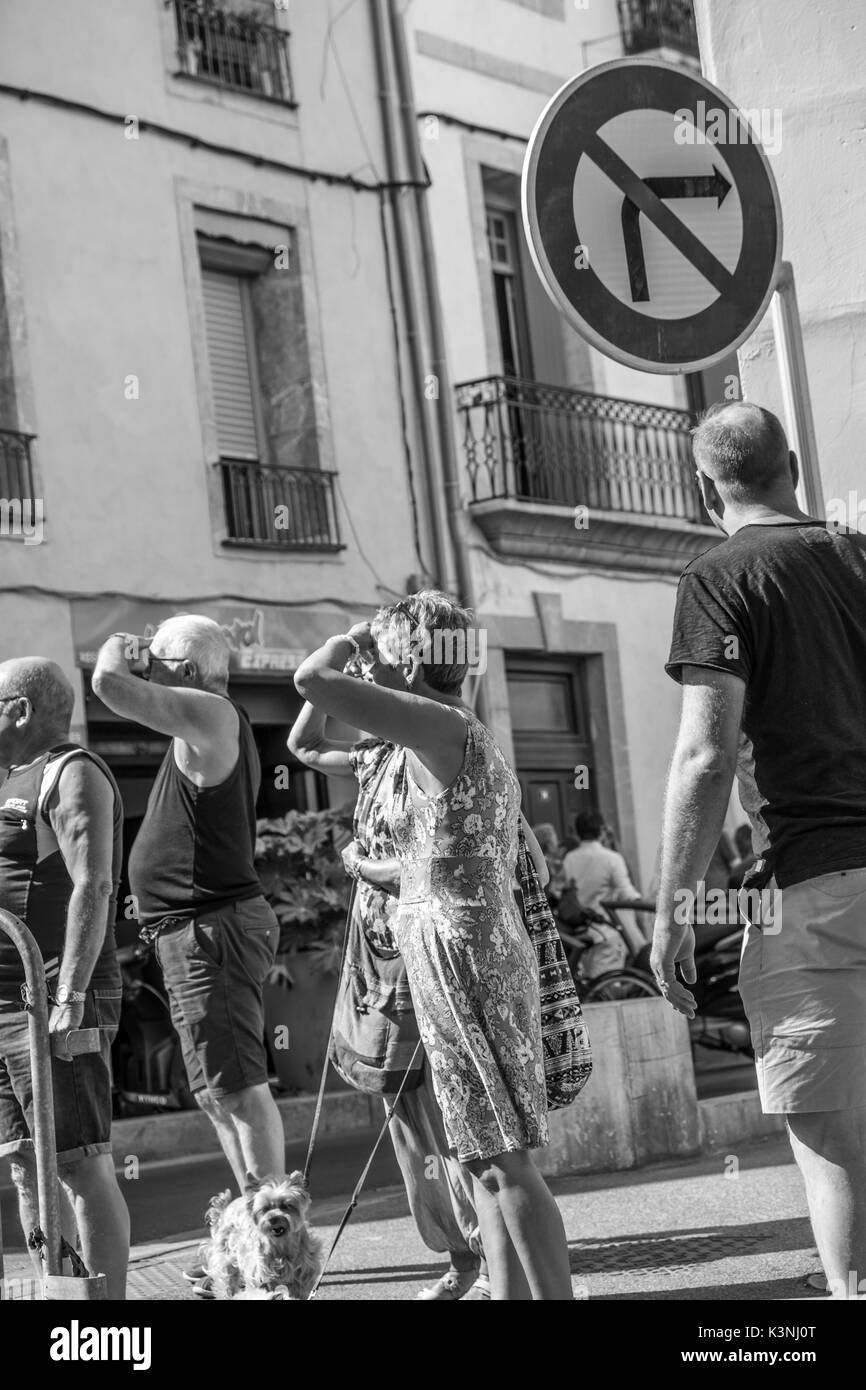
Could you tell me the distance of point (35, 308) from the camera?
579 inches

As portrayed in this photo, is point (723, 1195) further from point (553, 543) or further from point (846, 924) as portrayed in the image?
point (553, 543)

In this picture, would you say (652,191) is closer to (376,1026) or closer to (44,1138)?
(376,1026)

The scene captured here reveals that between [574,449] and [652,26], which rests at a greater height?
[652,26]

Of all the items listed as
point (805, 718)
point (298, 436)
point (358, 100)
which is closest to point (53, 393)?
point (298, 436)

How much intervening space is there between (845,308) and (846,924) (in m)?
2.92

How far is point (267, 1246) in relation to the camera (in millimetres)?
4477

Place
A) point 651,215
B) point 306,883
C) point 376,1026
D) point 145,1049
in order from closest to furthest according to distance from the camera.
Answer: point 651,215
point 376,1026
point 145,1049
point 306,883

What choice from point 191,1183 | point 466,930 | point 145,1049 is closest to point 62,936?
point 466,930

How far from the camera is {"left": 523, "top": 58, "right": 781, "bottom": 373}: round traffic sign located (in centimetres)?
449

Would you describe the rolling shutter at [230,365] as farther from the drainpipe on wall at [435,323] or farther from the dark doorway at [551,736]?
the dark doorway at [551,736]

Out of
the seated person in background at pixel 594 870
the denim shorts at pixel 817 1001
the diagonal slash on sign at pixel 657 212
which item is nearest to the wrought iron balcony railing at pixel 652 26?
the seated person in background at pixel 594 870

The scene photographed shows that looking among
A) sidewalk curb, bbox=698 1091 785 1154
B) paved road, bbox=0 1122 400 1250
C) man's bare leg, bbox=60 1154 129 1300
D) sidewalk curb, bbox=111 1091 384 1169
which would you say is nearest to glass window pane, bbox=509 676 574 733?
sidewalk curb, bbox=111 1091 384 1169

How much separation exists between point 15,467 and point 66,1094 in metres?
10.2

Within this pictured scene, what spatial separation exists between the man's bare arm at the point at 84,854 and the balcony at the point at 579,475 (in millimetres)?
13214
